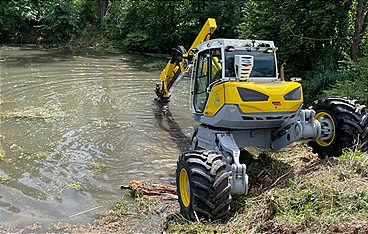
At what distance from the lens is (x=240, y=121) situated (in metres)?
6.12

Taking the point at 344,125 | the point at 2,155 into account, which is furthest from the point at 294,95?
the point at 2,155

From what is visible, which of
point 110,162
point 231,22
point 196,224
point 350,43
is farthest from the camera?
point 231,22

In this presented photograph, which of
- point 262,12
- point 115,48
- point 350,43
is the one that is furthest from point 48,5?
point 350,43

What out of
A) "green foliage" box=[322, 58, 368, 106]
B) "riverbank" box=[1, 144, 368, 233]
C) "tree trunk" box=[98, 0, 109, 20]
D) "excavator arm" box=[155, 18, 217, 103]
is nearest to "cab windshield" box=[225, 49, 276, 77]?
"riverbank" box=[1, 144, 368, 233]

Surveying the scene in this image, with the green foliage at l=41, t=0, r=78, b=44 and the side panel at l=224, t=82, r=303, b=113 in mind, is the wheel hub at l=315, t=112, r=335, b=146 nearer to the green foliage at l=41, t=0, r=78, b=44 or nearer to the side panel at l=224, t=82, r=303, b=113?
the side panel at l=224, t=82, r=303, b=113

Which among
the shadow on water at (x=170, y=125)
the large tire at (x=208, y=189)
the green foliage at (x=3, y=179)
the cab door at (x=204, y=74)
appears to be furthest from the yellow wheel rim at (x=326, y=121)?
the green foliage at (x=3, y=179)

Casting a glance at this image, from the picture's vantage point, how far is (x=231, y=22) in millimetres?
24656

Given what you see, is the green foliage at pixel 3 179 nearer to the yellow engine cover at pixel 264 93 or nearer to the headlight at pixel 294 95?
the yellow engine cover at pixel 264 93

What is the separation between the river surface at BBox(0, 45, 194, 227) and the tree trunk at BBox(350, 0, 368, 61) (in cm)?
534

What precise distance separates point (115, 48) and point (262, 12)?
18.1 m

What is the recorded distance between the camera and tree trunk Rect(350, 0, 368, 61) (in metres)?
11.7

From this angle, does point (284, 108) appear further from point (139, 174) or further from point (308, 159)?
point (139, 174)

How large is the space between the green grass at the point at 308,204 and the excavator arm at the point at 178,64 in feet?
14.2

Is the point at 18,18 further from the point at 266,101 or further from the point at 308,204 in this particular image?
the point at 308,204
